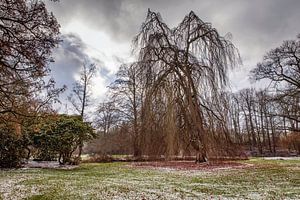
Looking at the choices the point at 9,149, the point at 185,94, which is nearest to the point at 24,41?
the point at 185,94

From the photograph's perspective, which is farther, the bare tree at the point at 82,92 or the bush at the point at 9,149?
the bare tree at the point at 82,92

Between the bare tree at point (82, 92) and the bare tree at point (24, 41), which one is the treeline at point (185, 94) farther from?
the bare tree at point (82, 92)

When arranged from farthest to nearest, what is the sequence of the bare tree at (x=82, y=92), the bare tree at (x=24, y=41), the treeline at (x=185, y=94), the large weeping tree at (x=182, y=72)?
the bare tree at (x=82, y=92) < the large weeping tree at (x=182, y=72) < the treeline at (x=185, y=94) < the bare tree at (x=24, y=41)

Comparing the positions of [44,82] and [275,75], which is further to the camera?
[275,75]

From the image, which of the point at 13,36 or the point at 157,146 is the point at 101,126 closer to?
the point at 157,146

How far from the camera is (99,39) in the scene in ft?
53.1

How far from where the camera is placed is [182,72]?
15.8m

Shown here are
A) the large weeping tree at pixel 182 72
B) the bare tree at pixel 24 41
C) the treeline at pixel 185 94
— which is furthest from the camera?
the large weeping tree at pixel 182 72

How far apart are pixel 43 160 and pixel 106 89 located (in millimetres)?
13072

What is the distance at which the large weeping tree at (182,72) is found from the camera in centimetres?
1495

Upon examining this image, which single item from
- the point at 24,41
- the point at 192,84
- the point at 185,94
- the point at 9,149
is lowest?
the point at 9,149

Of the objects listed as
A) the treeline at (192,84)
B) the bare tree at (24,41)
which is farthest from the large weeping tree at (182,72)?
the bare tree at (24,41)

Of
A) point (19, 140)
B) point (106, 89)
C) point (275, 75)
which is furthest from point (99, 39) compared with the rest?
point (106, 89)

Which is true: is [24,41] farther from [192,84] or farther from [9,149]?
[9,149]
